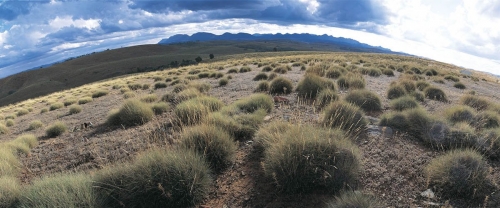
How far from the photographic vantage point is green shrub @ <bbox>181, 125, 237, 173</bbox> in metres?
5.42

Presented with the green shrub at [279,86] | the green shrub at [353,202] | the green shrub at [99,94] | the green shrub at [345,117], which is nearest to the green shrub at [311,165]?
the green shrub at [353,202]

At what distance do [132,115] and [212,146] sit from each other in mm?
5290

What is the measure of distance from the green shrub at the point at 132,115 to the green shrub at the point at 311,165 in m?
6.38

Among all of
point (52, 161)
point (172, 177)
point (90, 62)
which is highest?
point (90, 62)

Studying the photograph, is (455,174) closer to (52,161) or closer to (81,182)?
(81,182)

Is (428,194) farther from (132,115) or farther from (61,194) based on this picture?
(132,115)

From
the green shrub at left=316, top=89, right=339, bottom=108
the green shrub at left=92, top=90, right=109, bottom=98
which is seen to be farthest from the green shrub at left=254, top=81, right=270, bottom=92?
the green shrub at left=92, top=90, right=109, bottom=98

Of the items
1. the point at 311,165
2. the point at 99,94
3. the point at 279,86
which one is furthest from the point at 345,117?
the point at 99,94

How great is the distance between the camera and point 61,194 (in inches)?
159

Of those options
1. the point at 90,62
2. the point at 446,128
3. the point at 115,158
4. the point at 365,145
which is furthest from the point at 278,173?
the point at 90,62

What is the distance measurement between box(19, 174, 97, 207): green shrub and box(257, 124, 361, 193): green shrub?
2877 millimetres

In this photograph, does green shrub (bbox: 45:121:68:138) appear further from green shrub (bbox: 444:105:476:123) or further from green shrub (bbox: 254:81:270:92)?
green shrub (bbox: 444:105:476:123)

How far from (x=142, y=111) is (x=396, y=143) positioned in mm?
7997

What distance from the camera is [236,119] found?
7.39 meters
